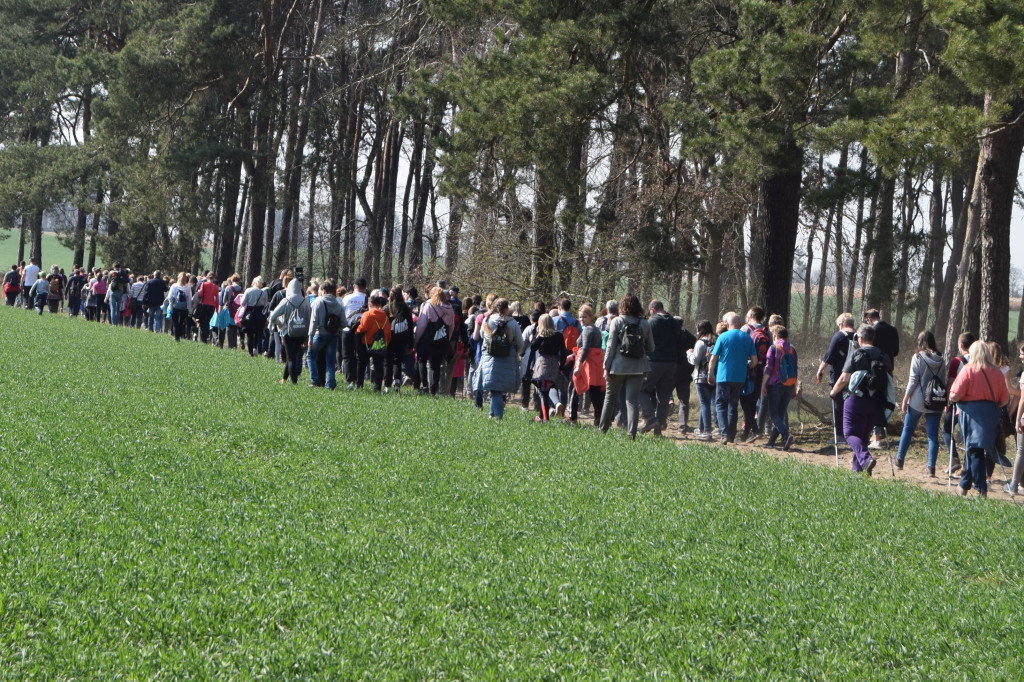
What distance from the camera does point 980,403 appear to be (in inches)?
462

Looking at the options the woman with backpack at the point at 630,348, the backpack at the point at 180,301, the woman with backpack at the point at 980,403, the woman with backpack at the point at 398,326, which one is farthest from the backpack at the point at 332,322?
the backpack at the point at 180,301

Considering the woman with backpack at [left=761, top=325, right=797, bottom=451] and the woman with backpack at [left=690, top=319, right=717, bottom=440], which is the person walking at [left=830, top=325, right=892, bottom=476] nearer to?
the woman with backpack at [left=761, top=325, right=797, bottom=451]

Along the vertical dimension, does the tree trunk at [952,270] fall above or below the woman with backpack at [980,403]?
above

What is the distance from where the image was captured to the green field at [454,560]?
17.3ft

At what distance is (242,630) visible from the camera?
17.5 ft

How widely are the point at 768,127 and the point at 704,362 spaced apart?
12.7 ft

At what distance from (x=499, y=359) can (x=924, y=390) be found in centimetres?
531

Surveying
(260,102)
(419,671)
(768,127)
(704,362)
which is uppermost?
(260,102)

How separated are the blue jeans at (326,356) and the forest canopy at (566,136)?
669cm

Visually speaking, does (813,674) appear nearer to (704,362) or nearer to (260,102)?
(704,362)

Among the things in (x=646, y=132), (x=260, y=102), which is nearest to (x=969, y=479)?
(x=646, y=132)

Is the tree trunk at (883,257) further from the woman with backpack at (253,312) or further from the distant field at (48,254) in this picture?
the distant field at (48,254)

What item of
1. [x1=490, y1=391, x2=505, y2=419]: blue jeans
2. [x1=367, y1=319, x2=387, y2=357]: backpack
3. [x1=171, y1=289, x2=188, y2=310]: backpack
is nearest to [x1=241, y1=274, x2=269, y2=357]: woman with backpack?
[x1=171, y1=289, x2=188, y2=310]: backpack

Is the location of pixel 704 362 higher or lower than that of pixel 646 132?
lower
